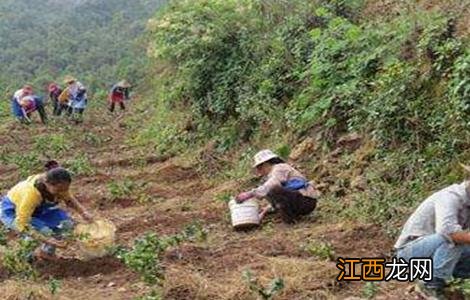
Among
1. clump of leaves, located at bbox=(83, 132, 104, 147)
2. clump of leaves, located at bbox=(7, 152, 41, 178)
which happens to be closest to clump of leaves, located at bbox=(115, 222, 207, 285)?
clump of leaves, located at bbox=(7, 152, 41, 178)

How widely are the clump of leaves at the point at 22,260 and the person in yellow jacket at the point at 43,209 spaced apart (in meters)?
0.09

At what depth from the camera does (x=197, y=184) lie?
11430 millimetres

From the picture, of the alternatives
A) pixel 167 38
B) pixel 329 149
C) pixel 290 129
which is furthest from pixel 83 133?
pixel 329 149

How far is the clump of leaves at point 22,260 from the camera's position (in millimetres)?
6613

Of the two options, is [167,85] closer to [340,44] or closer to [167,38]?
[167,38]

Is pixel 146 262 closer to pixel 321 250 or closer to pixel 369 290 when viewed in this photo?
pixel 321 250

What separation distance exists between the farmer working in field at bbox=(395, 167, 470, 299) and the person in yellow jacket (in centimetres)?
299

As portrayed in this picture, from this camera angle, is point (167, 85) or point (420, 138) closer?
point (420, 138)

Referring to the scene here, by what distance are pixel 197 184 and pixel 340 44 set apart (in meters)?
2.87

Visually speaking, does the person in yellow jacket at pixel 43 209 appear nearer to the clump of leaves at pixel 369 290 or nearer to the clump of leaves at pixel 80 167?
the clump of leaves at pixel 369 290

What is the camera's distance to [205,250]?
7328 millimetres

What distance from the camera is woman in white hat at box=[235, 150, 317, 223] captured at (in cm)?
810

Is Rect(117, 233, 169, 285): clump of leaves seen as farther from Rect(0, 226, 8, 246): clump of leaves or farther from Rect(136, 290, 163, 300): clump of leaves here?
Rect(0, 226, 8, 246): clump of leaves

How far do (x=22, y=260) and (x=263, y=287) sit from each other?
2.23 m
